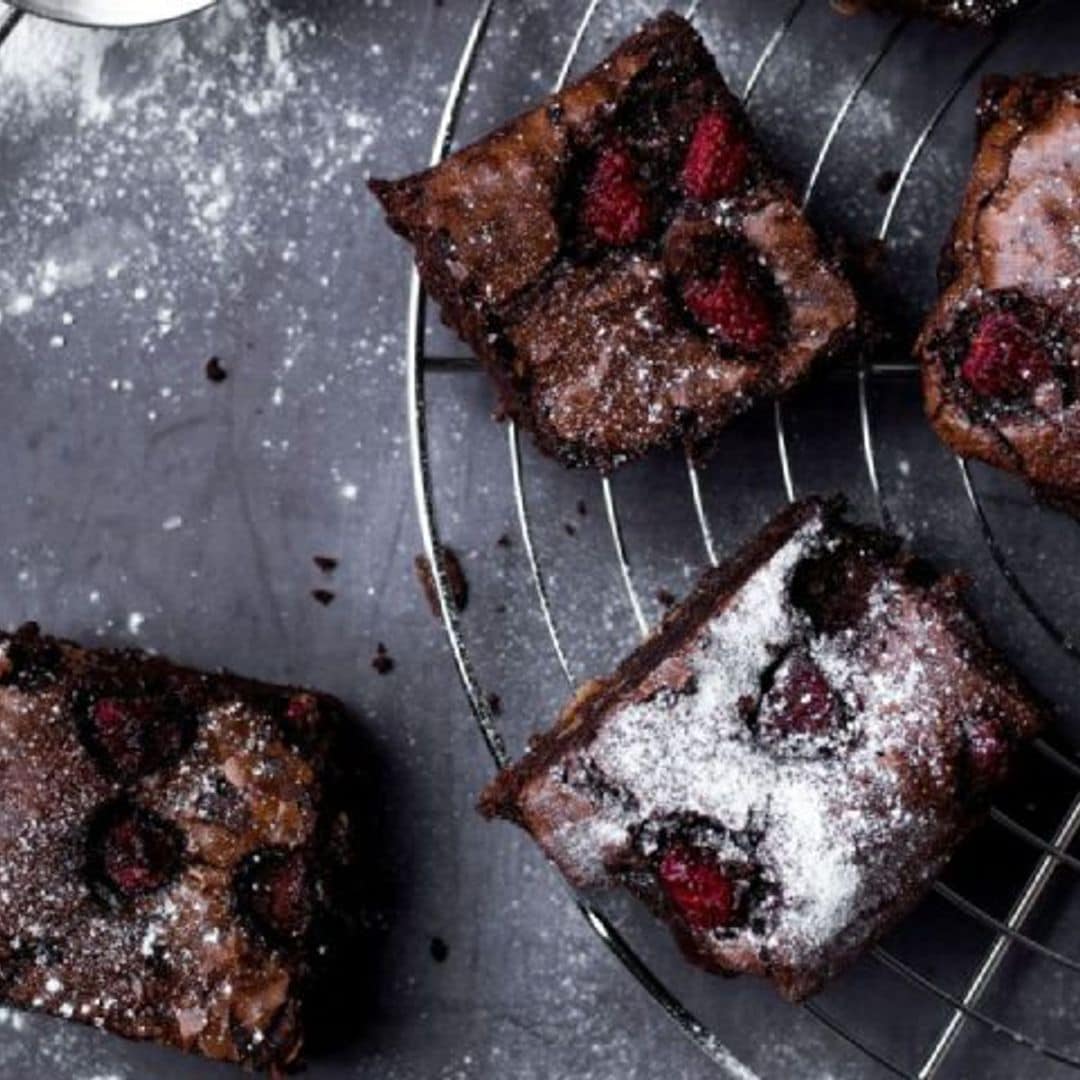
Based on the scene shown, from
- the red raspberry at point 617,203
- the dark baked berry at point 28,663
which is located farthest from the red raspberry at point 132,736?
the red raspberry at point 617,203

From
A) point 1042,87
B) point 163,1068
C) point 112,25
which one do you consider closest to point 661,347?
point 1042,87

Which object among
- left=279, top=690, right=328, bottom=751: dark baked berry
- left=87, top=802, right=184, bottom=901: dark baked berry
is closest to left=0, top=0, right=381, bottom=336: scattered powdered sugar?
left=279, top=690, right=328, bottom=751: dark baked berry

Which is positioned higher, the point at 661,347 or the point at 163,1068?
the point at 661,347

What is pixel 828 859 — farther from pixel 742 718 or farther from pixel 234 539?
pixel 234 539

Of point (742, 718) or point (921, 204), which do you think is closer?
point (742, 718)

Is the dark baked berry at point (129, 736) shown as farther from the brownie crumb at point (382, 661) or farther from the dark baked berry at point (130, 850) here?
the brownie crumb at point (382, 661)

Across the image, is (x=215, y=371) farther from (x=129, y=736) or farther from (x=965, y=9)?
(x=965, y=9)

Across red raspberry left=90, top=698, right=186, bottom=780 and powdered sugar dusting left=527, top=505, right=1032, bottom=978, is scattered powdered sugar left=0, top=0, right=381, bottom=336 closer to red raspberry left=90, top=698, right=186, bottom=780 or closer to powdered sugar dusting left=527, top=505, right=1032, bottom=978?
red raspberry left=90, top=698, right=186, bottom=780
